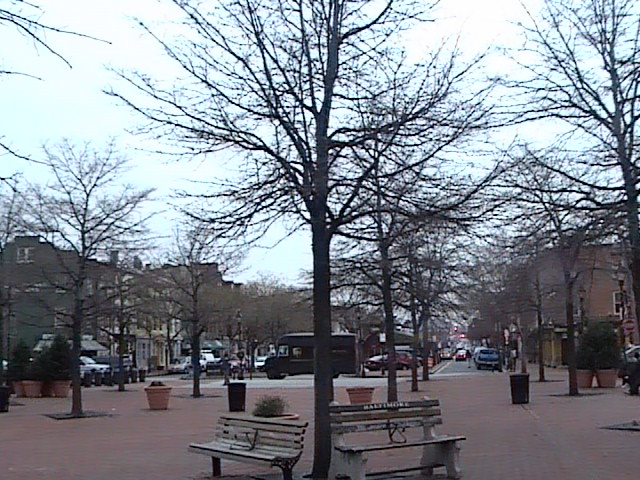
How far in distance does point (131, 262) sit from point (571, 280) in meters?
13.7

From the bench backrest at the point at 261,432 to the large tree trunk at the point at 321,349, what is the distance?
0.28 metres

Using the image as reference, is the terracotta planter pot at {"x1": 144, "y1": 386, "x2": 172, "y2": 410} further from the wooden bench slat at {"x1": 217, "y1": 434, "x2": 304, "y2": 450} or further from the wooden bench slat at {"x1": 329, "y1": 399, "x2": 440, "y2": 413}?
the wooden bench slat at {"x1": 329, "y1": 399, "x2": 440, "y2": 413}

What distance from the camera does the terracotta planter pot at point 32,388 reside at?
41156mm

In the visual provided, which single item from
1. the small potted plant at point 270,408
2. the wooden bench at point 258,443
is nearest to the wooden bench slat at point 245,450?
the wooden bench at point 258,443

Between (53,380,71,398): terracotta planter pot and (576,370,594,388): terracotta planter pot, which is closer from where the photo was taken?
(576,370,594,388): terracotta planter pot

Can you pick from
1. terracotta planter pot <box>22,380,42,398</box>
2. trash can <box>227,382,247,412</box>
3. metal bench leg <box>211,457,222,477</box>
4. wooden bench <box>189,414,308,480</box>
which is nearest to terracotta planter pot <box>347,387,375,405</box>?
trash can <box>227,382,247,412</box>

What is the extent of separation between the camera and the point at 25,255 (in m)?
36.7

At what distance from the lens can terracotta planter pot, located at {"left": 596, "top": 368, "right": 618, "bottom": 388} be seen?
3672 centimetres

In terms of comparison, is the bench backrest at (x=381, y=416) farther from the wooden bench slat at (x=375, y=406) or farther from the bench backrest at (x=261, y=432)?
the bench backrest at (x=261, y=432)

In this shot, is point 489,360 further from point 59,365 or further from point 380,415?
point 380,415

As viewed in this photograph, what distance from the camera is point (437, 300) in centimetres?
2969

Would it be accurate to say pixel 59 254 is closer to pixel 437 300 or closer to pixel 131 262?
pixel 131 262

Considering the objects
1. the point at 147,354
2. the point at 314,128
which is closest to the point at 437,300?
the point at 314,128

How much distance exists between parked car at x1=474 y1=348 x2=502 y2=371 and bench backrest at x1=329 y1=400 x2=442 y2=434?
59.2 meters
